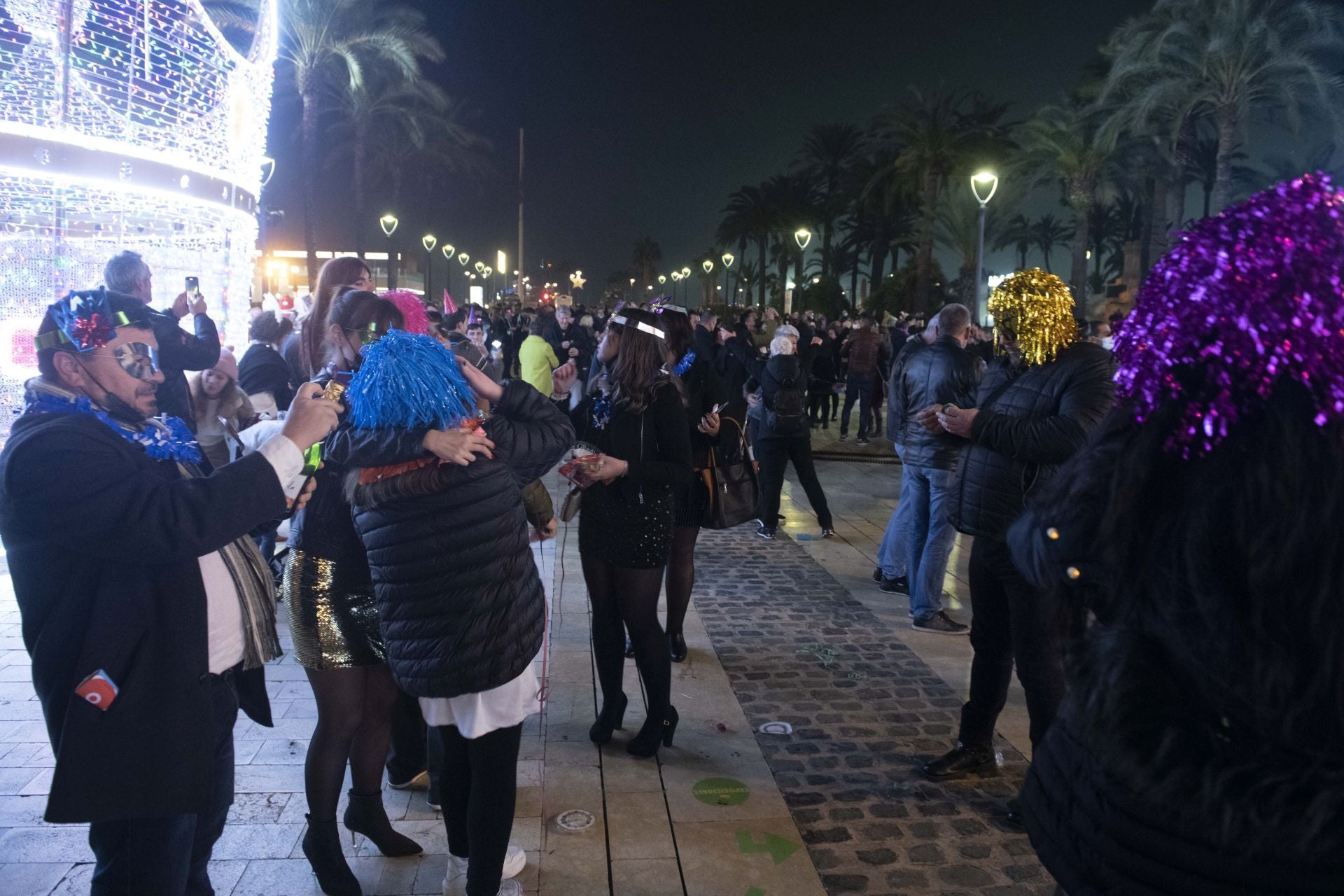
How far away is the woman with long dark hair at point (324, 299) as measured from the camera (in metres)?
3.38

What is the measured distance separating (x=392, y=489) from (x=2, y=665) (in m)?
3.97

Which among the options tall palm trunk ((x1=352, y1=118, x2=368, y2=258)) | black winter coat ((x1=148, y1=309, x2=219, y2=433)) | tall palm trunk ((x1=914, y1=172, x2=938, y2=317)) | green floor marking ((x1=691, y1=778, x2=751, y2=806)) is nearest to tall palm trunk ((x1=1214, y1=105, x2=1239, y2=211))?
tall palm trunk ((x1=914, y1=172, x2=938, y2=317))

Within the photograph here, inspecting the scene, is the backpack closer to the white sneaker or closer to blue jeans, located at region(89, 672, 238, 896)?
the white sneaker

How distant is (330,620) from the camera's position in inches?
121

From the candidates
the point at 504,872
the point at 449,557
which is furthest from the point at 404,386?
the point at 504,872

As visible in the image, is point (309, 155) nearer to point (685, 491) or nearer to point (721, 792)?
point (685, 491)

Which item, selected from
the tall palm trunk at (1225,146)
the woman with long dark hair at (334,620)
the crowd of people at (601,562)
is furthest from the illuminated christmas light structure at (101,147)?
the tall palm trunk at (1225,146)

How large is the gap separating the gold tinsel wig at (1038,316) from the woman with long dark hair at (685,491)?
193cm

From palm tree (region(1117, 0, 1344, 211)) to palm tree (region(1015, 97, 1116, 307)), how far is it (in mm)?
4263

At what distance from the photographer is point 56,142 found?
6445mm

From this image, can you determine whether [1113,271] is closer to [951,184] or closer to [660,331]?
[951,184]

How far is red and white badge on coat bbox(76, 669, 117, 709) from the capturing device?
84.8 inches

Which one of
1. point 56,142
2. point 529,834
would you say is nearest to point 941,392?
point 529,834

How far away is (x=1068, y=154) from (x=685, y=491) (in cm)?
2859
